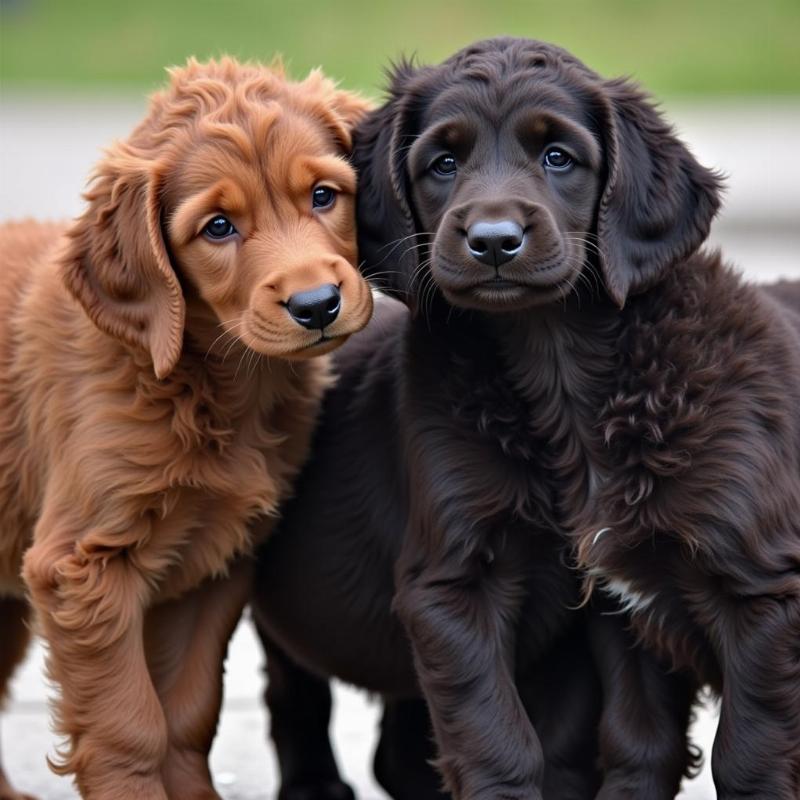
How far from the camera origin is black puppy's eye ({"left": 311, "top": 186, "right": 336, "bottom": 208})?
469 centimetres

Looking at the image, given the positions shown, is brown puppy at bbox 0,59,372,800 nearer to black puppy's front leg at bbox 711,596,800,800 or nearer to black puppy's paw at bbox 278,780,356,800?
black puppy's paw at bbox 278,780,356,800

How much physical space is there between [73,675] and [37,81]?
20.4 m

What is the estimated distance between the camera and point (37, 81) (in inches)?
948

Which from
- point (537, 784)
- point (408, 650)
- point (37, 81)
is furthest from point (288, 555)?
point (37, 81)

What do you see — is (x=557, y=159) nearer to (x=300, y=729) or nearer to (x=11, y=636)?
(x=300, y=729)

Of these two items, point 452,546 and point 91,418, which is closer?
point 452,546

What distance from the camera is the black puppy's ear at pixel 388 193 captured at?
15.2 feet

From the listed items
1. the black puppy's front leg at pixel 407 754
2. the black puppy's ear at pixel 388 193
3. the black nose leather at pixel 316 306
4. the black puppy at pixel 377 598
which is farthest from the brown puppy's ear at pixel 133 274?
the black puppy's front leg at pixel 407 754

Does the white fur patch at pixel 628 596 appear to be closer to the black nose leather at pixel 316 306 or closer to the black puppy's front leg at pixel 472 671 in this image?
the black puppy's front leg at pixel 472 671

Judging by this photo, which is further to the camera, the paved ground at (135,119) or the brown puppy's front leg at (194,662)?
the paved ground at (135,119)

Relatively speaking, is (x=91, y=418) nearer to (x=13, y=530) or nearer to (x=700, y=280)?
(x=13, y=530)

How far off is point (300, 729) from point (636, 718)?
1.29m

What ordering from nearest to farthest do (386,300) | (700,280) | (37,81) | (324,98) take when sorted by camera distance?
(700,280), (324,98), (386,300), (37,81)

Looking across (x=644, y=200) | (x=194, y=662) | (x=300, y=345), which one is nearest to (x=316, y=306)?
(x=300, y=345)
